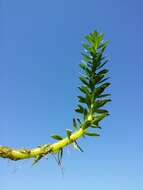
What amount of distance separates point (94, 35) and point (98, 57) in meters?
0.26

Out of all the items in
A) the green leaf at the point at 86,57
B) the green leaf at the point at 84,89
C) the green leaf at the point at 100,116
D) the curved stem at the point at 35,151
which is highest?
the green leaf at the point at 86,57

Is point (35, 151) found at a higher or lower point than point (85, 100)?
lower

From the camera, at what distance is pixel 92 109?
1.42m

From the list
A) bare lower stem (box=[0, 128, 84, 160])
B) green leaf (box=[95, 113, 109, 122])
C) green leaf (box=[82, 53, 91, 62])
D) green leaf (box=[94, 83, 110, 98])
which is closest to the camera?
bare lower stem (box=[0, 128, 84, 160])

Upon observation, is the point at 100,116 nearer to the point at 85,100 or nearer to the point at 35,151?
the point at 85,100

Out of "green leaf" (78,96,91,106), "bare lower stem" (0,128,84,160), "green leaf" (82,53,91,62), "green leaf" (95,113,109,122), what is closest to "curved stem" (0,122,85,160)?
"bare lower stem" (0,128,84,160)

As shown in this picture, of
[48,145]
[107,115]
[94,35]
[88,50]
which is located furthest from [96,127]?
[94,35]

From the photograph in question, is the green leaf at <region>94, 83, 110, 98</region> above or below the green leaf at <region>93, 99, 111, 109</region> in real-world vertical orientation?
above

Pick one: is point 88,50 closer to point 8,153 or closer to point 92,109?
point 92,109

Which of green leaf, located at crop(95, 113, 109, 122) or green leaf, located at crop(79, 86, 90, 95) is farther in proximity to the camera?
green leaf, located at crop(79, 86, 90, 95)

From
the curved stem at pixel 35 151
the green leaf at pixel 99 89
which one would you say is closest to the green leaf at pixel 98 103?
the green leaf at pixel 99 89

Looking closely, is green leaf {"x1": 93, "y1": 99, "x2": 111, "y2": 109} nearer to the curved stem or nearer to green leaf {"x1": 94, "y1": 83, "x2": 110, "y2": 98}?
green leaf {"x1": 94, "y1": 83, "x2": 110, "y2": 98}

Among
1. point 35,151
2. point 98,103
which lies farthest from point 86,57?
point 35,151

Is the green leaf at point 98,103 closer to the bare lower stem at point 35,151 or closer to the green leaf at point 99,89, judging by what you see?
the green leaf at point 99,89
